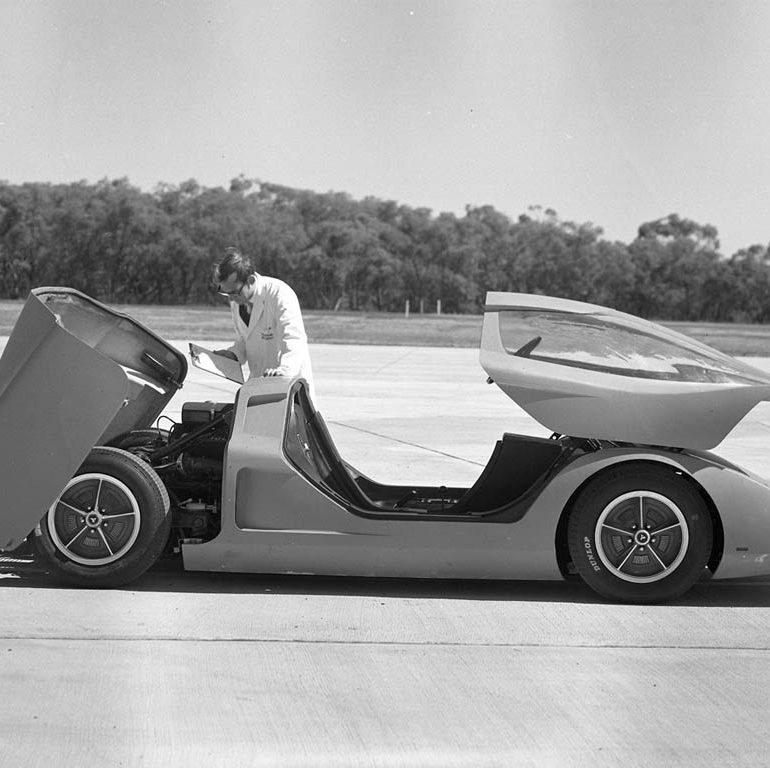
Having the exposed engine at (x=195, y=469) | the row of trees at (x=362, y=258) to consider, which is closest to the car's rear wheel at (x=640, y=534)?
the exposed engine at (x=195, y=469)

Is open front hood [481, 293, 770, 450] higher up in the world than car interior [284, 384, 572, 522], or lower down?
higher up

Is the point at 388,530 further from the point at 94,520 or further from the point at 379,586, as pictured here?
the point at 94,520

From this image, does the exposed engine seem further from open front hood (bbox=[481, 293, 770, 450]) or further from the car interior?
open front hood (bbox=[481, 293, 770, 450])

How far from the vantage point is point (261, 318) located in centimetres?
652

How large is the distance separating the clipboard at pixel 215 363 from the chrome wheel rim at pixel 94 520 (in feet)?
3.32

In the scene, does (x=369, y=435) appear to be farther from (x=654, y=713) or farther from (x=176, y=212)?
(x=176, y=212)

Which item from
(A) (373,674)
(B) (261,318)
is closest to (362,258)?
(B) (261,318)

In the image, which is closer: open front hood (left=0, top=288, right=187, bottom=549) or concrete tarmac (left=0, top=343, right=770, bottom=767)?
concrete tarmac (left=0, top=343, right=770, bottom=767)

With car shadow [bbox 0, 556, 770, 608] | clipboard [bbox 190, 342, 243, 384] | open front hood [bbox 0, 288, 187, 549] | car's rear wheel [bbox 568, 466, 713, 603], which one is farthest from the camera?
clipboard [bbox 190, 342, 243, 384]

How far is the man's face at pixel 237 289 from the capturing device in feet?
21.1

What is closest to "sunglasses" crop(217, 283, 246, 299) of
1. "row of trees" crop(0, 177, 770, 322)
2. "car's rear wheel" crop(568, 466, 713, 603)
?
"car's rear wheel" crop(568, 466, 713, 603)

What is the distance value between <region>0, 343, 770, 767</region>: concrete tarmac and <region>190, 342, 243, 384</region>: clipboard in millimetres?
1058

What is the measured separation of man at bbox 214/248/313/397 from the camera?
640 cm

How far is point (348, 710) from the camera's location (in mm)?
3734
